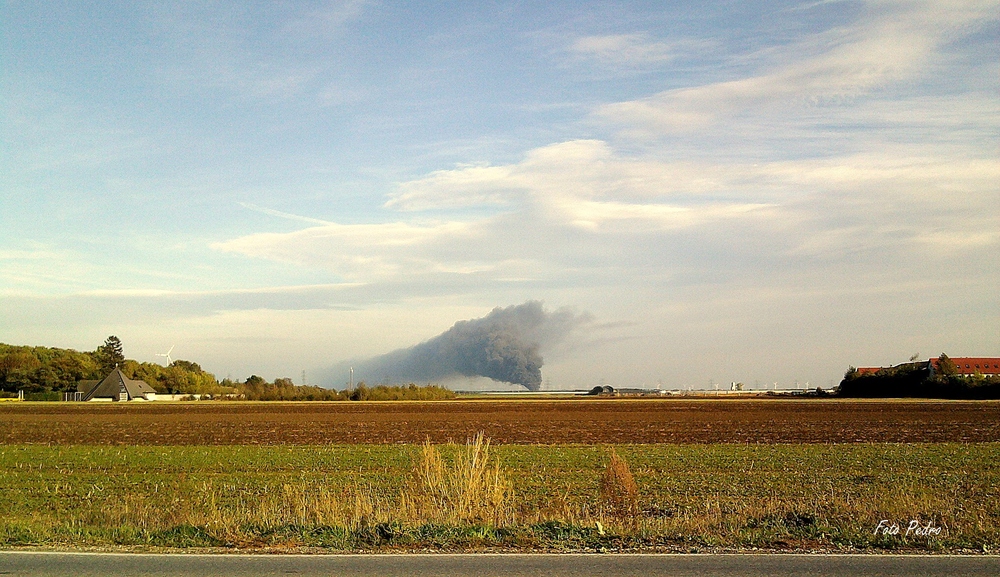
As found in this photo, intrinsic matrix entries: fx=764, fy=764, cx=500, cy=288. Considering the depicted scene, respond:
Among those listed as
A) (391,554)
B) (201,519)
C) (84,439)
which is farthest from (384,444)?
(391,554)

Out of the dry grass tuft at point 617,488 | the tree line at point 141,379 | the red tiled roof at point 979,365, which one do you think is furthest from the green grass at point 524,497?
the red tiled roof at point 979,365

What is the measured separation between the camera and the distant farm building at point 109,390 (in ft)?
513

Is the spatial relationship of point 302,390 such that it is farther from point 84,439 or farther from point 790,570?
point 790,570

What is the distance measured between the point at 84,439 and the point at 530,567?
156 feet

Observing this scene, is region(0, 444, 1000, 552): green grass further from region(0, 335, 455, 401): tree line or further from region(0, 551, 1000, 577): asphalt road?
region(0, 335, 455, 401): tree line

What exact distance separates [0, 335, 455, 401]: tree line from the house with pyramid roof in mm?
4093

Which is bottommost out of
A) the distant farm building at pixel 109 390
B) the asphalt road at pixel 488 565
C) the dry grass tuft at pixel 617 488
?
the distant farm building at pixel 109 390

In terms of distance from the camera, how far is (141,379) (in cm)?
18038

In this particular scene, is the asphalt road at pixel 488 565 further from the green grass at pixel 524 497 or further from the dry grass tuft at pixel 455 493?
the dry grass tuft at pixel 455 493

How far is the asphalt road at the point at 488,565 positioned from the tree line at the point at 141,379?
503 feet

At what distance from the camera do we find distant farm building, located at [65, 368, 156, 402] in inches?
6152

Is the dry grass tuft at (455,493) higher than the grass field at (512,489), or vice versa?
the dry grass tuft at (455,493)

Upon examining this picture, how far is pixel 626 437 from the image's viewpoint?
152 ft
